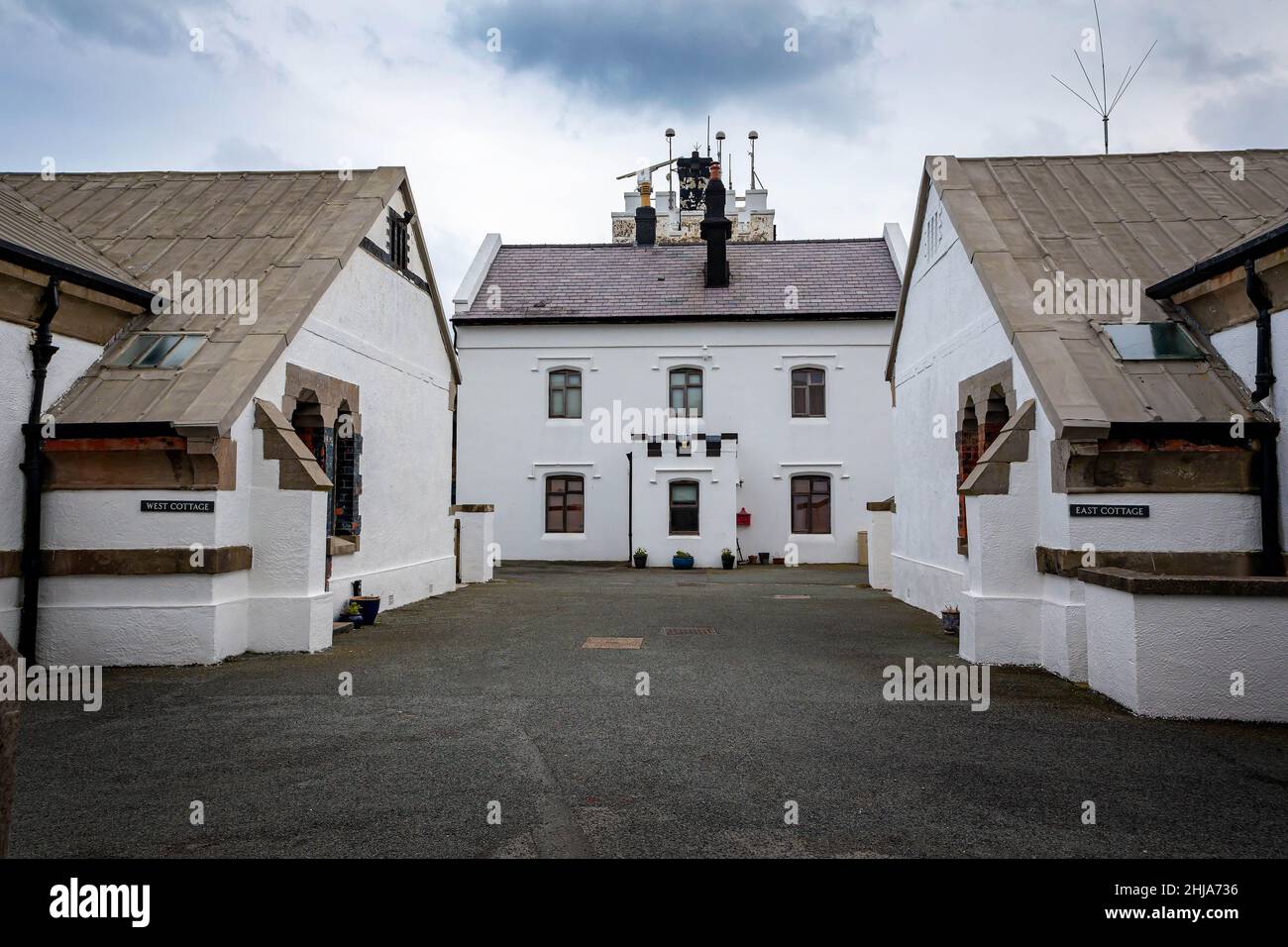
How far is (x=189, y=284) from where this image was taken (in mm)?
10914

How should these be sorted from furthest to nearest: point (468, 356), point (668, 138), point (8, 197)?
1. point (668, 138)
2. point (468, 356)
3. point (8, 197)

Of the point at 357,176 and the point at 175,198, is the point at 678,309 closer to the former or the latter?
the point at 357,176

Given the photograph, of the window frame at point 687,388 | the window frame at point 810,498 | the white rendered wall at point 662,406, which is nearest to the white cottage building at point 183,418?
the white rendered wall at point 662,406

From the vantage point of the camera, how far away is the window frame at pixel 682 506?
26.2 meters

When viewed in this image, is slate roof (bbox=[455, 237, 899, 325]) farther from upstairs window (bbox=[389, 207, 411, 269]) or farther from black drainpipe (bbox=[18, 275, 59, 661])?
black drainpipe (bbox=[18, 275, 59, 661])

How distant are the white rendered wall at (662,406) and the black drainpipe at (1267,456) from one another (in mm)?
19044

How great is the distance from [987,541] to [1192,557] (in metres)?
1.80

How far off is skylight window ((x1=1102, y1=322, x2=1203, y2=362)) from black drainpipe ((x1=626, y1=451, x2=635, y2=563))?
58.3 ft

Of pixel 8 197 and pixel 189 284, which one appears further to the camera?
pixel 8 197

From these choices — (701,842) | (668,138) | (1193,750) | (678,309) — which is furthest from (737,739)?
(668,138)

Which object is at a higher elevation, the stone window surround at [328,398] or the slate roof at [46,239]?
the slate roof at [46,239]

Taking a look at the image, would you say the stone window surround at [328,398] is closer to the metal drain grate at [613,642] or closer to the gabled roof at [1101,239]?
the metal drain grate at [613,642]

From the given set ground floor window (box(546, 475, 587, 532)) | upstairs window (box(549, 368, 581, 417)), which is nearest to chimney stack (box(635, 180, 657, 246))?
upstairs window (box(549, 368, 581, 417))

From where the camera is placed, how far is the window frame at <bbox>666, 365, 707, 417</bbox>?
28.4m
